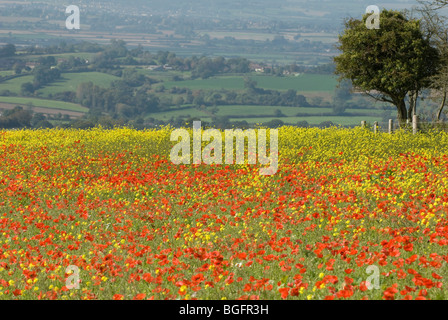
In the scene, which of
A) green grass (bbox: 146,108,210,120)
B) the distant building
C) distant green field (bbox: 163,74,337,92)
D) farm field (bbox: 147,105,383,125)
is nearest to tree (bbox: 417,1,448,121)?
farm field (bbox: 147,105,383,125)

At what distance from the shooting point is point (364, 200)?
39.2 ft

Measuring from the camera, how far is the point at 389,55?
108ft

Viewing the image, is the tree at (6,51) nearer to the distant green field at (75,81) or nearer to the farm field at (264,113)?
the distant green field at (75,81)

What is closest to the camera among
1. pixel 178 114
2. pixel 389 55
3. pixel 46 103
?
pixel 389 55

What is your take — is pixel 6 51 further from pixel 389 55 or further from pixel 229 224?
pixel 229 224

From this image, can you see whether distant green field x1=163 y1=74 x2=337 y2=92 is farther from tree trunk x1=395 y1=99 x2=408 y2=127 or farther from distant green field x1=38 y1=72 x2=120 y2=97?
tree trunk x1=395 y1=99 x2=408 y2=127

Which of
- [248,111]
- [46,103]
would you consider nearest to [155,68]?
[46,103]

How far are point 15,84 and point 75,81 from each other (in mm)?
13319

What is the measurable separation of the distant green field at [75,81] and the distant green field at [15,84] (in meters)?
4.81

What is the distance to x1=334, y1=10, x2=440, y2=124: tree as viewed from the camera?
32188mm

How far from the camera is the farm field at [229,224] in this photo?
754 centimetres

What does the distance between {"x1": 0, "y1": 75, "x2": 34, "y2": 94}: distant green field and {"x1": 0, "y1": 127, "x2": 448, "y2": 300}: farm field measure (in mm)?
115749
